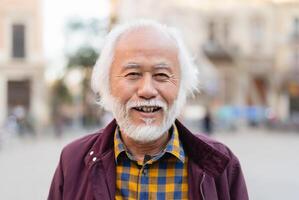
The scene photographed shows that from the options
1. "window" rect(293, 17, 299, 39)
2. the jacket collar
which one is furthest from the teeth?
"window" rect(293, 17, 299, 39)

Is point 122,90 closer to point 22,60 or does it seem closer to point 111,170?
point 111,170

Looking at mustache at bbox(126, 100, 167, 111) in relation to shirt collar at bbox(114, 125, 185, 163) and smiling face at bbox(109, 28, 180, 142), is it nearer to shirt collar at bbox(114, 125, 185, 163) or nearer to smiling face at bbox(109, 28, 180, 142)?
smiling face at bbox(109, 28, 180, 142)

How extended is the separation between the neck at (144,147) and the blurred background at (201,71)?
15.8 m

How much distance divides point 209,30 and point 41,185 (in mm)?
30815

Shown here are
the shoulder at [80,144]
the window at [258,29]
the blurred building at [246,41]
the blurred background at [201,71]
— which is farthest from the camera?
the window at [258,29]

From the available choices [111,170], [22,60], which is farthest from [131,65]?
[22,60]

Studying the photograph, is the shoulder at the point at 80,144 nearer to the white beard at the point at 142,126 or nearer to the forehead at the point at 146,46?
the white beard at the point at 142,126

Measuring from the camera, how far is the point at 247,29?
39.3 m

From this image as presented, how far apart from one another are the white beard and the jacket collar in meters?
0.11

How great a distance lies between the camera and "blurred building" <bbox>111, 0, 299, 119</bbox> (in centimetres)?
3844

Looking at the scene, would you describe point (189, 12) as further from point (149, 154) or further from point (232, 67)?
point (149, 154)

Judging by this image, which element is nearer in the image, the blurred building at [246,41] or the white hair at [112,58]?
the white hair at [112,58]

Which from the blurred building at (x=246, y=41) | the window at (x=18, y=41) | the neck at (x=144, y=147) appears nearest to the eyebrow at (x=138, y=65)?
the neck at (x=144, y=147)

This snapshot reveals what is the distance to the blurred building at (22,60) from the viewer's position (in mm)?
32031
